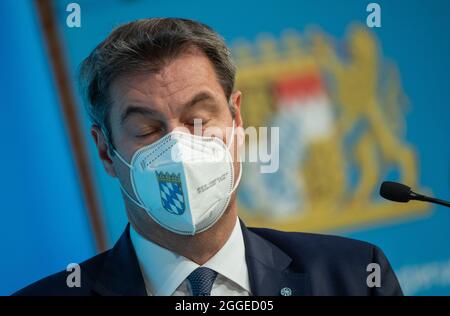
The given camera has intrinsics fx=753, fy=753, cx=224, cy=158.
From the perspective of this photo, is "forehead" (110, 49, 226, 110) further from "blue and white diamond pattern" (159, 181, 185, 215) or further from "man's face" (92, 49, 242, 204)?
Answer: "blue and white diamond pattern" (159, 181, 185, 215)

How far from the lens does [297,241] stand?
204cm

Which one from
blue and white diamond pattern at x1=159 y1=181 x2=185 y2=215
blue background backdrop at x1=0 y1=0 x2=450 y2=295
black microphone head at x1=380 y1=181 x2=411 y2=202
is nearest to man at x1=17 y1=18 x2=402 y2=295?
blue and white diamond pattern at x1=159 y1=181 x2=185 y2=215

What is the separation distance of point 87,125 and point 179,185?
121 cm

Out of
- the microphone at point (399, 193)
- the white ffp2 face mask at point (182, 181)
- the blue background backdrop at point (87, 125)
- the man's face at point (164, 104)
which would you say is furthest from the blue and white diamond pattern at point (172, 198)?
the blue background backdrop at point (87, 125)

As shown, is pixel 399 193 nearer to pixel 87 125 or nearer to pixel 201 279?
pixel 201 279

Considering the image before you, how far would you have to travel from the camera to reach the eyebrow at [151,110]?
185 centimetres

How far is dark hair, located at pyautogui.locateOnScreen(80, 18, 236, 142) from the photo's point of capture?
1875 mm

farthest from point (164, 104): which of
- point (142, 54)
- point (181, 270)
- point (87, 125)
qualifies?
point (87, 125)

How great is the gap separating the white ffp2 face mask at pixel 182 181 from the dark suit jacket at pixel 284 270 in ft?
0.54

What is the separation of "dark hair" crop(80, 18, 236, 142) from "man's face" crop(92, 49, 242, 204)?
0.02 m

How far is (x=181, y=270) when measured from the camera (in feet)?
6.21
